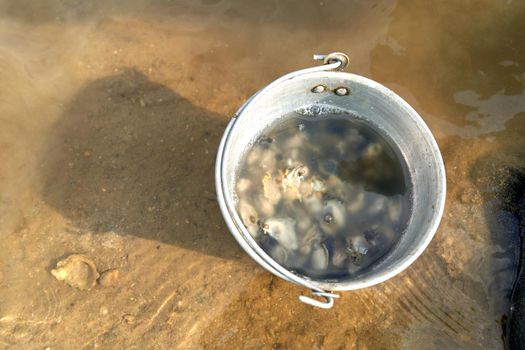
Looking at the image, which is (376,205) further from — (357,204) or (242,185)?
(242,185)

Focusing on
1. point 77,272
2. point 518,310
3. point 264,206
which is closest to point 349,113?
point 264,206

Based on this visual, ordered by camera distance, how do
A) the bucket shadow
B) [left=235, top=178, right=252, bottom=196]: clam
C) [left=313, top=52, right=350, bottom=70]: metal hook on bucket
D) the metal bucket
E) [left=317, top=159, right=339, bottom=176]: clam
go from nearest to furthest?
the metal bucket, [left=313, top=52, right=350, bottom=70]: metal hook on bucket, [left=235, top=178, right=252, bottom=196]: clam, [left=317, top=159, right=339, bottom=176]: clam, the bucket shadow

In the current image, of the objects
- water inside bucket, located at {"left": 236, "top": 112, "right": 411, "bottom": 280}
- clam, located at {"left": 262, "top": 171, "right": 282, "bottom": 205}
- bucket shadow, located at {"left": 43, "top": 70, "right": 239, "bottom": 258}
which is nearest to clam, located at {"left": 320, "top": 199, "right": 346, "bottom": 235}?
water inside bucket, located at {"left": 236, "top": 112, "right": 411, "bottom": 280}

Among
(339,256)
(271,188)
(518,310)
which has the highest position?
(271,188)

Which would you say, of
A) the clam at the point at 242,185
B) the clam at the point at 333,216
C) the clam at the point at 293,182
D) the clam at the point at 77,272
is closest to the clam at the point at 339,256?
the clam at the point at 333,216

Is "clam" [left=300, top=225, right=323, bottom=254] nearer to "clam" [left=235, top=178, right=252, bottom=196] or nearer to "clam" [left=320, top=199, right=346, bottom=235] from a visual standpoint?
"clam" [left=320, top=199, right=346, bottom=235]

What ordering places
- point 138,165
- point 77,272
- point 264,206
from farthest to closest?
point 138,165
point 77,272
point 264,206

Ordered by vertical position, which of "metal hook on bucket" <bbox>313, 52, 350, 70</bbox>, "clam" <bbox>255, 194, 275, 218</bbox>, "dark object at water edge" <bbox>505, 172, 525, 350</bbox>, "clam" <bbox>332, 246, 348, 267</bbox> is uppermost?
"metal hook on bucket" <bbox>313, 52, 350, 70</bbox>
